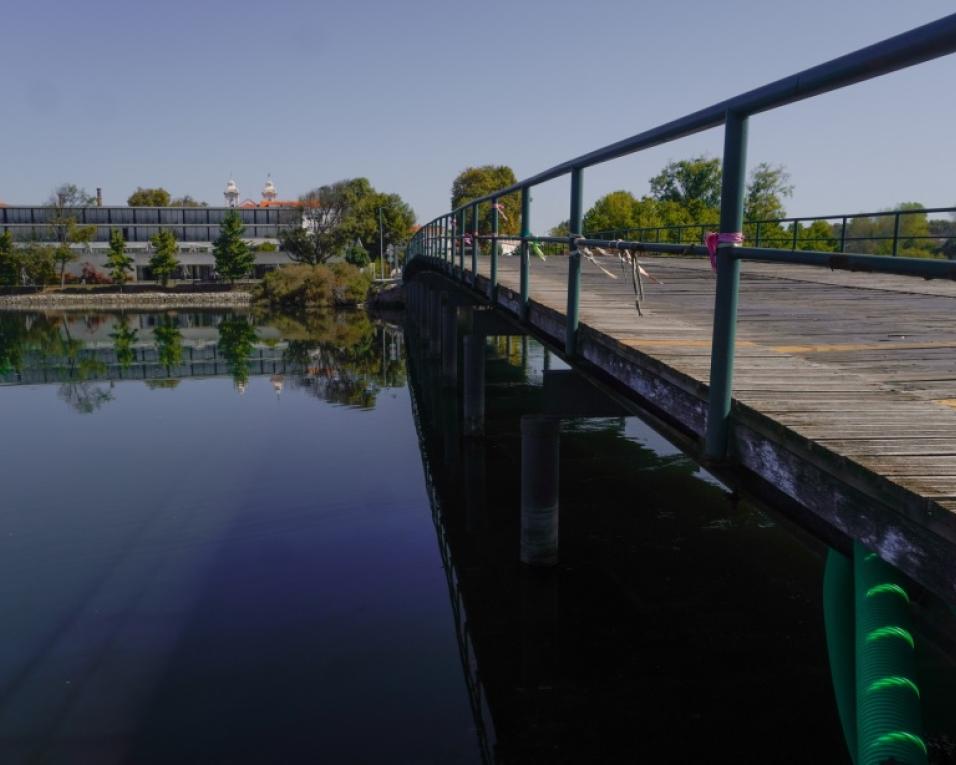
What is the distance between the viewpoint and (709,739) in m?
6.26

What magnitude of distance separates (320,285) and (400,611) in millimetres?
50346

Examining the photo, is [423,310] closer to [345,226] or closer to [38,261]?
[345,226]

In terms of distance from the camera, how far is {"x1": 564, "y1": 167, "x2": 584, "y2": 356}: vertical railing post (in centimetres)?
580

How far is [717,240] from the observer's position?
133 inches

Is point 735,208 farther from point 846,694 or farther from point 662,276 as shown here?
point 662,276

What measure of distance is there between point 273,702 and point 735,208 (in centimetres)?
556

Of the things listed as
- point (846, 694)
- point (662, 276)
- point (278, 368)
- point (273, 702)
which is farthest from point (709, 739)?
point (278, 368)

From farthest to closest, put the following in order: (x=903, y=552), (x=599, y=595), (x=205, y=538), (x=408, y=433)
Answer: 1. (x=408, y=433)
2. (x=205, y=538)
3. (x=599, y=595)
4. (x=903, y=552)

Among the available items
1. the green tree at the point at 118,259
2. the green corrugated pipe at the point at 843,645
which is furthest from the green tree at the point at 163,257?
the green corrugated pipe at the point at 843,645

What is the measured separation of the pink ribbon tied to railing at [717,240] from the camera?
3.26m

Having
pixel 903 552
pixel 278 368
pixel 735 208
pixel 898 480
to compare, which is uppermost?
pixel 735 208

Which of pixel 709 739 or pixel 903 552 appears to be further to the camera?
pixel 709 739

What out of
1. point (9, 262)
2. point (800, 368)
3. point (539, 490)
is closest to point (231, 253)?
point (9, 262)

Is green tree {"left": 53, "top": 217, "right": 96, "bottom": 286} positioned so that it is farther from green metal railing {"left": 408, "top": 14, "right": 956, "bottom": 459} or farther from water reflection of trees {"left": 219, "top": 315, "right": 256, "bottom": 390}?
green metal railing {"left": 408, "top": 14, "right": 956, "bottom": 459}
